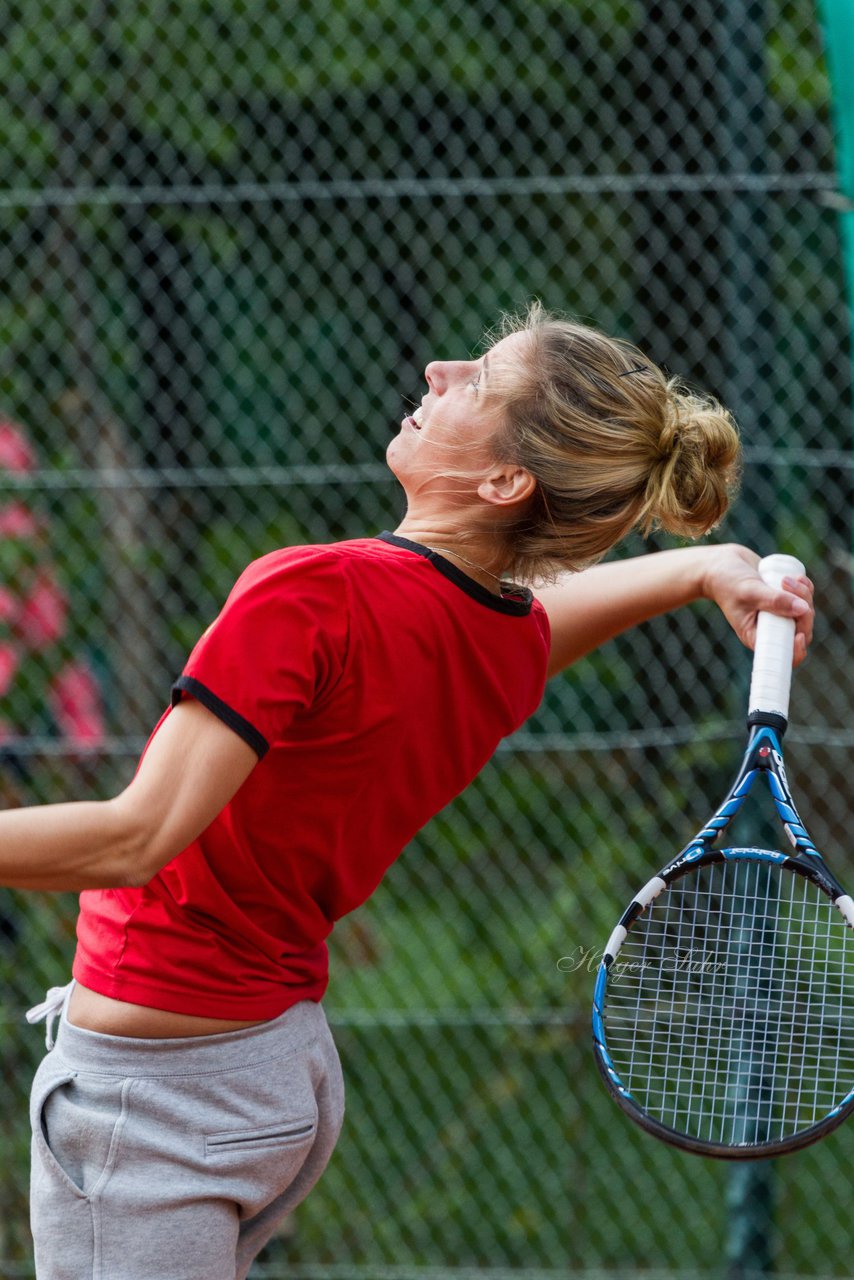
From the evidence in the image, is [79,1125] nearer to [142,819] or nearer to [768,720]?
[142,819]

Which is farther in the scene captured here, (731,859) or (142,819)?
(731,859)

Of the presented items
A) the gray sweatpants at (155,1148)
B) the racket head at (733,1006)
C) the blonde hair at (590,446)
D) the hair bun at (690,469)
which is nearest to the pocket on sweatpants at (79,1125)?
the gray sweatpants at (155,1148)

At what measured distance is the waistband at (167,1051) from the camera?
4.56 ft

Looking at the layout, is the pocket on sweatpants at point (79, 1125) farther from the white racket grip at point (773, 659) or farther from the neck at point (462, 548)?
the white racket grip at point (773, 659)

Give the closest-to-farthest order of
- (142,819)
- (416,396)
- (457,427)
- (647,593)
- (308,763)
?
(142,819) → (308,763) → (457,427) → (647,593) → (416,396)

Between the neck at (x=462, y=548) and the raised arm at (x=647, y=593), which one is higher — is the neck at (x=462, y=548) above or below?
above

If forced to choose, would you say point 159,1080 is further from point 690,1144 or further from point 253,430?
point 253,430

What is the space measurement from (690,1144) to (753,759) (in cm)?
40

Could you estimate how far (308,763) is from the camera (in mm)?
1372

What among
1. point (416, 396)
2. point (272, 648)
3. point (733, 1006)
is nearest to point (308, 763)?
point (272, 648)

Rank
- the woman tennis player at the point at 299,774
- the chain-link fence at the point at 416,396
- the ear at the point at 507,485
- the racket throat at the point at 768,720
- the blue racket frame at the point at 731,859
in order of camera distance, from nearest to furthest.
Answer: the woman tennis player at the point at 299,774
the ear at the point at 507,485
the blue racket frame at the point at 731,859
the racket throat at the point at 768,720
the chain-link fence at the point at 416,396

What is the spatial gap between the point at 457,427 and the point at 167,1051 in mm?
622

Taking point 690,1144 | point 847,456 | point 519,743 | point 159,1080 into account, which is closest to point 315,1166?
point 159,1080

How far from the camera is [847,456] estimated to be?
10.2 feet
